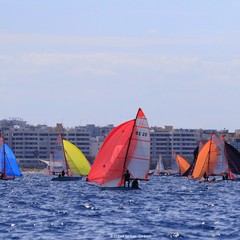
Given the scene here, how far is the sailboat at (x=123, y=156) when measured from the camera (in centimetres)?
7841

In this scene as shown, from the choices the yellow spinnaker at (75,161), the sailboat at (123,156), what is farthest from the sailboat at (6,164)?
the sailboat at (123,156)

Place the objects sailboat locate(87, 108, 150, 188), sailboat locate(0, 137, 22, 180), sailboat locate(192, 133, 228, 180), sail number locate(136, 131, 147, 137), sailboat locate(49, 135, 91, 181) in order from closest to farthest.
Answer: sailboat locate(87, 108, 150, 188)
sail number locate(136, 131, 147, 137)
sailboat locate(192, 133, 228, 180)
sailboat locate(0, 137, 22, 180)
sailboat locate(49, 135, 91, 181)

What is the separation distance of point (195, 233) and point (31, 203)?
21.4 m

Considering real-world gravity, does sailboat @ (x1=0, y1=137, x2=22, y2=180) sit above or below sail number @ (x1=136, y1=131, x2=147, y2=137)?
below

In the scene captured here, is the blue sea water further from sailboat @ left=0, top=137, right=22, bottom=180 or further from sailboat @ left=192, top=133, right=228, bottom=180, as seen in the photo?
sailboat @ left=0, top=137, right=22, bottom=180

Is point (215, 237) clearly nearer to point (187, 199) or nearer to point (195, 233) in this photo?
point (195, 233)

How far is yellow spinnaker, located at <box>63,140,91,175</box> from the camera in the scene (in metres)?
129

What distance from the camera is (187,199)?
230 feet

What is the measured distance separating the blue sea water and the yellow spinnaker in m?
56.5

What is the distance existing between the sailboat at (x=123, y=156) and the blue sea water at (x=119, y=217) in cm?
617

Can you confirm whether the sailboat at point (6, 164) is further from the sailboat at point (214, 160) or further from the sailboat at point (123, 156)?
the sailboat at point (123, 156)

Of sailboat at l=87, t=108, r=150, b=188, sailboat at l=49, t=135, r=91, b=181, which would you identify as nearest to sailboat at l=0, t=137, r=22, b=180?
sailboat at l=49, t=135, r=91, b=181

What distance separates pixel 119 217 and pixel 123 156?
2667cm

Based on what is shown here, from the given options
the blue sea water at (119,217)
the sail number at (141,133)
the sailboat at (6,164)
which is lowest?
the blue sea water at (119,217)
